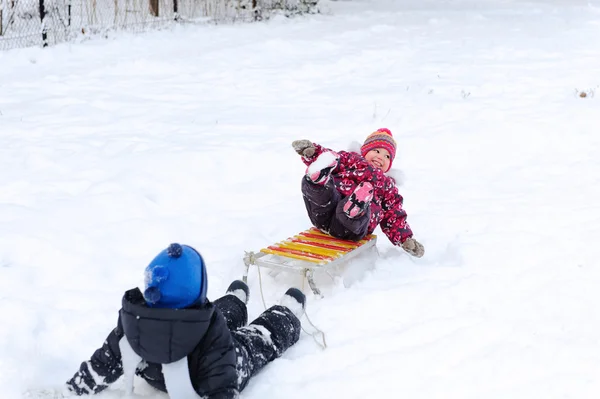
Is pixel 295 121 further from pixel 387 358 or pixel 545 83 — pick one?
pixel 387 358

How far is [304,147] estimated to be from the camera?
12.4 feet

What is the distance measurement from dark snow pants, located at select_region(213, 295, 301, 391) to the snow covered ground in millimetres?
77

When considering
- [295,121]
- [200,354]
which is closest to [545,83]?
[295,121]

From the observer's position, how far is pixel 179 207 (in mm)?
4746

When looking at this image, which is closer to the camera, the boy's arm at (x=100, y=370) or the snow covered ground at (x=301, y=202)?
the boy's arm at (x=100, y=370)

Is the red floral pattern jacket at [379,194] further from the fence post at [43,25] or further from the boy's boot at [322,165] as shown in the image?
the fence post at [43,25]

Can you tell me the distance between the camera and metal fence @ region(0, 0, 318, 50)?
959 cm

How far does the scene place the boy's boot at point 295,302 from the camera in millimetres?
3309

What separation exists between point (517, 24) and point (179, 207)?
8.49m

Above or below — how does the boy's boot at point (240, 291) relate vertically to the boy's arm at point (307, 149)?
below

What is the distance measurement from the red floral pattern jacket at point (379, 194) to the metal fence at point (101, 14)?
643 centimetres

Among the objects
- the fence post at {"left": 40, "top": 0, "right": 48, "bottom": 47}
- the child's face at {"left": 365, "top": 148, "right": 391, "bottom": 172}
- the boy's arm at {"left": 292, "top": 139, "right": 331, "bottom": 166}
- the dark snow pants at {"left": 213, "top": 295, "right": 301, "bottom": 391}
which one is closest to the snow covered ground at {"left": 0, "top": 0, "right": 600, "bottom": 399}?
the dark snow pants at {"left": 213, "top": 295, "right": 301, "bottom": 391}

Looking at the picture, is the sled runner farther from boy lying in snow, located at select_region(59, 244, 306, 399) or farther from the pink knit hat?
boy lying in snow, located at select_region(59, 244, 306, 399)

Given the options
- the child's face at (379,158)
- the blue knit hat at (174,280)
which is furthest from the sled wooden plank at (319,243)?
the blue knit hat at (174,280)
